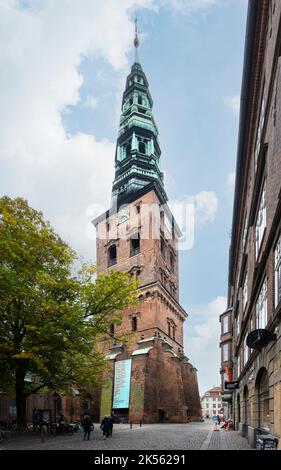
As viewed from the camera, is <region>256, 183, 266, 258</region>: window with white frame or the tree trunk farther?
the tree trunk

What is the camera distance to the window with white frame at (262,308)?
1416 centimetres

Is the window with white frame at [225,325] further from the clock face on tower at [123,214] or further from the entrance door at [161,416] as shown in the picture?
the clock face on tower at [123,214]

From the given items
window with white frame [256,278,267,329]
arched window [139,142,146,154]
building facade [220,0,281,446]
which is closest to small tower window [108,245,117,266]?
arched window [139,142,146,154]

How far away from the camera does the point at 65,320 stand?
18453 mm

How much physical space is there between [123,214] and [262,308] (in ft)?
126

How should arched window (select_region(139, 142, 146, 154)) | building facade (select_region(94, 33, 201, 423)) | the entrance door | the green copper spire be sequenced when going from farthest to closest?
arched window (select_region(139, 142, 146, 154)) < the green copper spire < building facade (select_region(94, 33, 201, 423)) < the entrance door

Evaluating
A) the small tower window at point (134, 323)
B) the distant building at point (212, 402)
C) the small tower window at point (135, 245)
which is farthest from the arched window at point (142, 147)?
the distant building at point (212, 402)

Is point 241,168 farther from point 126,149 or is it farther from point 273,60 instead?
point 126,149

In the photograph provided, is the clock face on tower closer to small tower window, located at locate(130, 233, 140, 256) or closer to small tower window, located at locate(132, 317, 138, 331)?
small tower window, located at locate(130, 233, 140, 256)

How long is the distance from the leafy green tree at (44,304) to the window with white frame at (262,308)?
7647 millimetres

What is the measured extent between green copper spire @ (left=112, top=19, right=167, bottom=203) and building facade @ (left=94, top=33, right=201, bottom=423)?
142 mm

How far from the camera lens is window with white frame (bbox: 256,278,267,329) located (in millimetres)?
14164
